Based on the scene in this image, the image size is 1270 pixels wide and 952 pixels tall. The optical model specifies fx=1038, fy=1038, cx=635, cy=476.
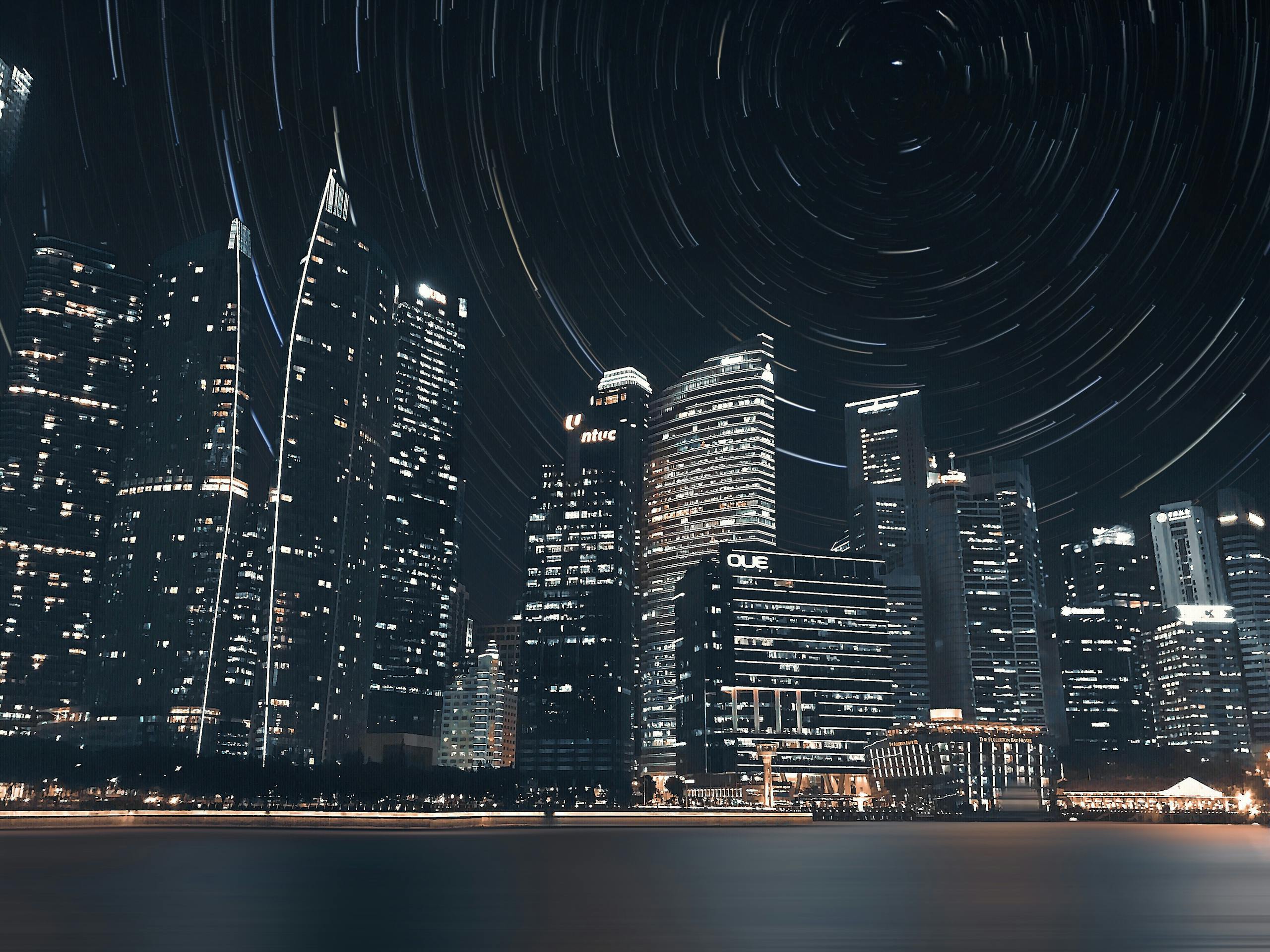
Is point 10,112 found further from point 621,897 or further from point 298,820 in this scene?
point 621,897

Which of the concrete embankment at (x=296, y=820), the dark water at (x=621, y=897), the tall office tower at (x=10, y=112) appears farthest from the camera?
the tall office tower at (x=10, y=112)

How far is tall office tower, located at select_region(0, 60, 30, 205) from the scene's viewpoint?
175 meters

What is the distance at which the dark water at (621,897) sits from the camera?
105 feet

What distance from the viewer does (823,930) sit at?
34.5 m

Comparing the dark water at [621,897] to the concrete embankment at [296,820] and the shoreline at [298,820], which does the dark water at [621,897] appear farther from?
the concrete embankment at [296,820]

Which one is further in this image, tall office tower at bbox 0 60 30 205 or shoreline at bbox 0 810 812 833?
tall office tower at bbox 0 60 30 205

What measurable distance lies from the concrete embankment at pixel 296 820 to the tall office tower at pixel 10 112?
110657 mm

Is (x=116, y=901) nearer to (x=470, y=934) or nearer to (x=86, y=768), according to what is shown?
(x=470, y=934)

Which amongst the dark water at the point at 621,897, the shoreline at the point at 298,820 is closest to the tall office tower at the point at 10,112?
the shoreline at the point at 298,820

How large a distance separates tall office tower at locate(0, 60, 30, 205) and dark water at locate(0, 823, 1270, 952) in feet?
428

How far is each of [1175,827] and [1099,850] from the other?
98.9m

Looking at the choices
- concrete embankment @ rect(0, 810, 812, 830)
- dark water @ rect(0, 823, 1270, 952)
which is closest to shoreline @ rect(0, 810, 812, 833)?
concrete embankment @ rect(0, 810, 812, 830)

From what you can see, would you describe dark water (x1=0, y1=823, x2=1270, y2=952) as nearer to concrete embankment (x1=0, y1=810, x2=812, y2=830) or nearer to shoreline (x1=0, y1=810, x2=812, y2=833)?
shoreline (x1=0, y1=810, x2=812, y2=833)

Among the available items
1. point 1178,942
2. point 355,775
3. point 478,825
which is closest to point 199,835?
point 478,825
